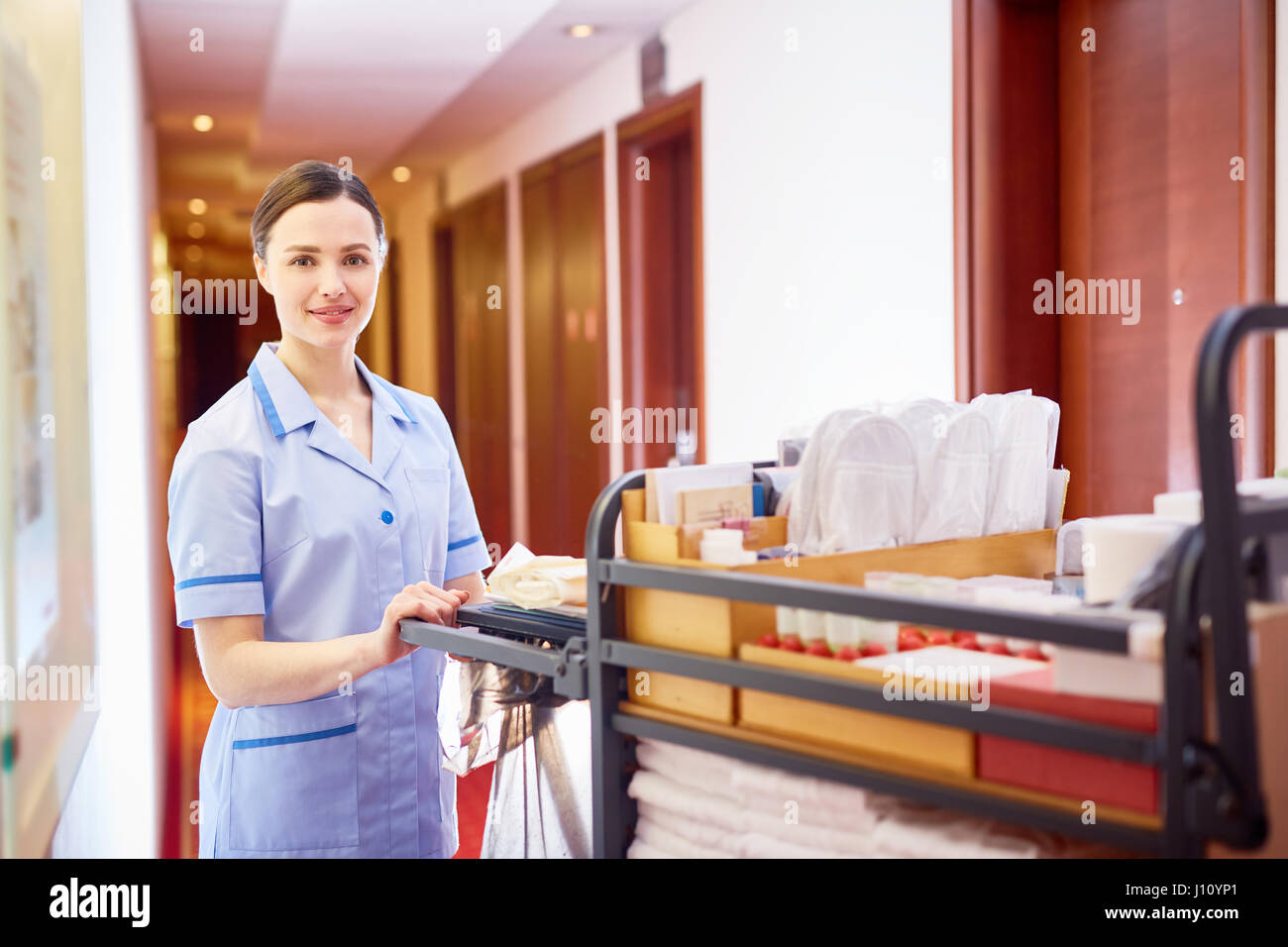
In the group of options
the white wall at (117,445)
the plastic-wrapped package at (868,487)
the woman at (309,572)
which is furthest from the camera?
the white wall at (117,445)

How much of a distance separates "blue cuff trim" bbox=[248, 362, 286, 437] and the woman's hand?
1.12ft

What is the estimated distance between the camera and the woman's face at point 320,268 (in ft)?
5.33

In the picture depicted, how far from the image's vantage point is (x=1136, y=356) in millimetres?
2639

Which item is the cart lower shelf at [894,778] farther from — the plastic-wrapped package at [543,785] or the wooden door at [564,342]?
the wooden door at [564,342]

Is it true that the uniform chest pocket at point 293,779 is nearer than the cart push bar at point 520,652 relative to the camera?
No

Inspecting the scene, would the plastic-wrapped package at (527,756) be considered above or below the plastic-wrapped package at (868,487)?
below

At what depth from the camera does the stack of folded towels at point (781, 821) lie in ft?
3.12

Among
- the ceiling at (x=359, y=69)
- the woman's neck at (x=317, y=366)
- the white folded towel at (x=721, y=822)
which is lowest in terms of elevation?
the white folded towel at (x=721, y=822)

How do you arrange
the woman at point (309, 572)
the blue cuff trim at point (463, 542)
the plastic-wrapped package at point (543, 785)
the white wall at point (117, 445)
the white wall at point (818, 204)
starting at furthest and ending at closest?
1. the white wall at point (818, 204)
2. the white wall at point (117, 445)
3. the blue cuff trim at point (463, 542)
4. the woman at point (309, 572)
5. the plastic-wrapped package at point (543, 785)

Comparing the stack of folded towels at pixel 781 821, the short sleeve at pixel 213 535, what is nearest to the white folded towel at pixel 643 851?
the stack of folded towels at pixel 781 821

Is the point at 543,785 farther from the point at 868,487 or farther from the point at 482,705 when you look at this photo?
the point at 868,487

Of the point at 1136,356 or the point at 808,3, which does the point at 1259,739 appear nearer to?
the point at 1136,356
